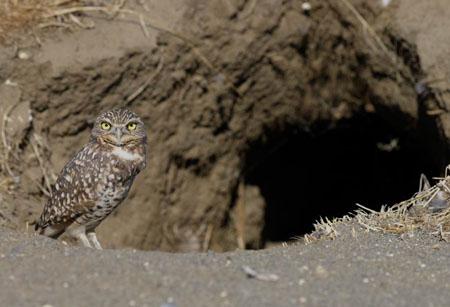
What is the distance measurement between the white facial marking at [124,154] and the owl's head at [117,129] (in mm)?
43

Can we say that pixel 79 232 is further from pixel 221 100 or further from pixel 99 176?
pixel 221 100

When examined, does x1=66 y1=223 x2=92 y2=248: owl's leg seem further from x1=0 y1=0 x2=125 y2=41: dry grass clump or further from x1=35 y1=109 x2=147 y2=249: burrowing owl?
x1=0 y1=0 x2=125 y2=41: dry grass clump

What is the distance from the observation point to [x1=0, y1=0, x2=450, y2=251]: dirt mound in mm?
7895

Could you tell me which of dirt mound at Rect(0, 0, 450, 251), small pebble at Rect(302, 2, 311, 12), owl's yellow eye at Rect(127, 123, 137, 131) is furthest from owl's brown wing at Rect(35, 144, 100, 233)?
small pebble at Rect(302, 2, 311, 12)

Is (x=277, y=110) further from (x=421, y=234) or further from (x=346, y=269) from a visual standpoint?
(x=346, y=269)

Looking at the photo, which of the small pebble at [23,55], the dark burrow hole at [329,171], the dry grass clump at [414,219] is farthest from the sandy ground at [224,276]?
the dark burrow hole at [329,171]

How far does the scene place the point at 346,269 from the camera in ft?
15.8

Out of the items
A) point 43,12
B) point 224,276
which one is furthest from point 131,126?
point 224,276

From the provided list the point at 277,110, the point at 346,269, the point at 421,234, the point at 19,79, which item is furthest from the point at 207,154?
the point at 346,269

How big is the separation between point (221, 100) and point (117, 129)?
247cm

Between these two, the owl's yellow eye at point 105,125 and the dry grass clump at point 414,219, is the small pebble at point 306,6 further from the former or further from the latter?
the dry grass clump at point 414,219

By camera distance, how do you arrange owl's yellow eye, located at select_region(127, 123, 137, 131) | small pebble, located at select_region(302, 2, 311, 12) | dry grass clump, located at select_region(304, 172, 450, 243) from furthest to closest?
1. small pebble, located at select_region(302, 2, 311, 12)
2. owl's yellow eye, located at select_region(127, 123, 137, 131)
3. dry grass clump, located at select_region(304, 172, 450, 243)

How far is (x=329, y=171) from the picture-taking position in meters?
10.9

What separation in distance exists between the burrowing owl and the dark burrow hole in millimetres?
3193
